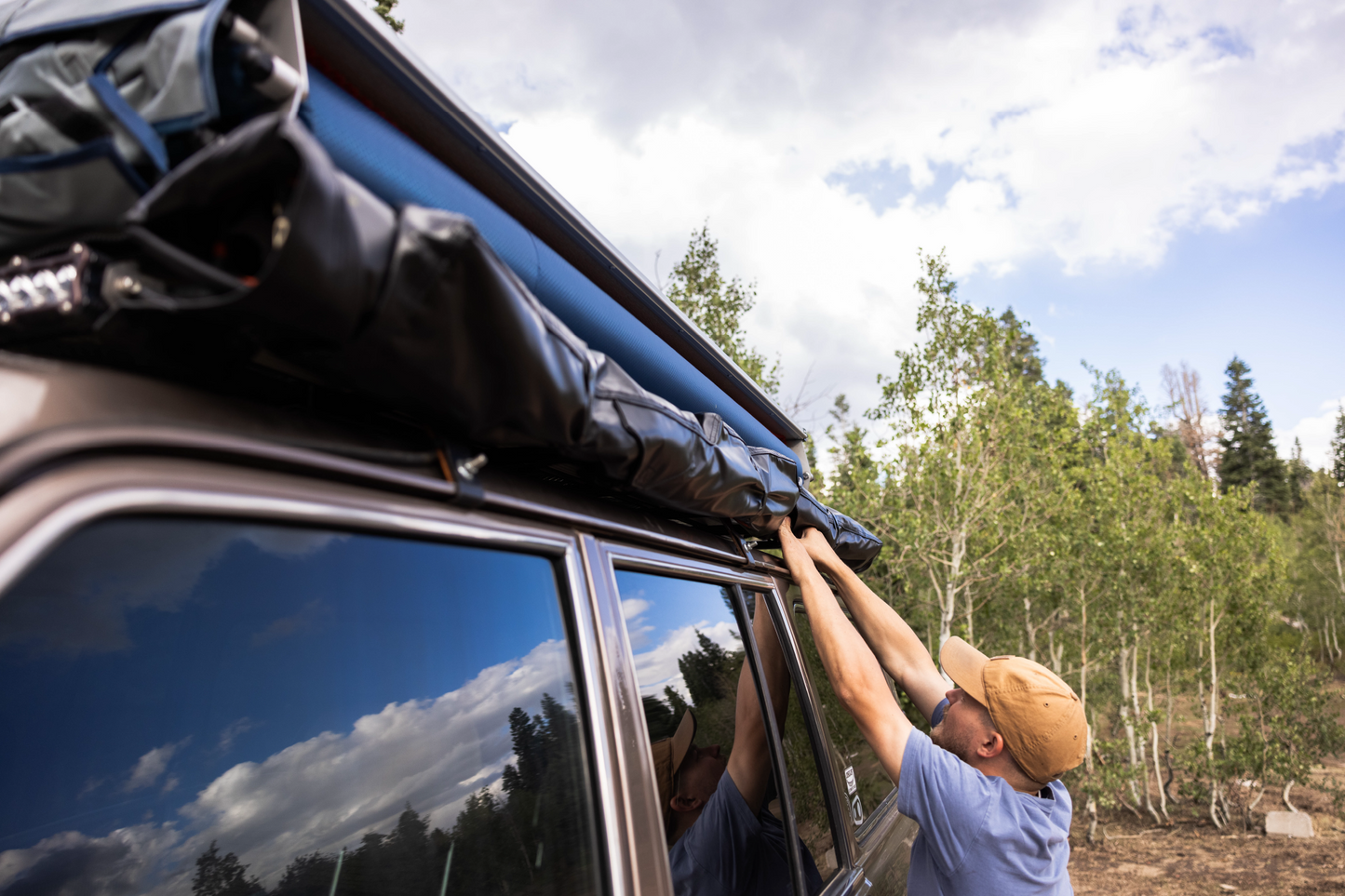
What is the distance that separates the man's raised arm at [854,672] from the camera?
2.26 metres

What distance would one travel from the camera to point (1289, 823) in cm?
1070

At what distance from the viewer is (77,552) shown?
1100mm

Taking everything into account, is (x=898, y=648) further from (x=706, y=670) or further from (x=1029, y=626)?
Answer: (x=1029, y=626)

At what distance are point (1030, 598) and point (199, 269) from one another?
13.4 m

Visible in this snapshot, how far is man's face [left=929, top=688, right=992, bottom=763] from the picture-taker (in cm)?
240

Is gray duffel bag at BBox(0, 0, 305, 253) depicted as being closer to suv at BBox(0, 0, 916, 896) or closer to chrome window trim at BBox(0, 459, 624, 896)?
suv at BBox(0, 0, 916, 896)

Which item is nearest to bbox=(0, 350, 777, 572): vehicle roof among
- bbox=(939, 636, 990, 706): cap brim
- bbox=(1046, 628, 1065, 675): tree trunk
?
bbox=(939, 636, 990, 706): cap brim

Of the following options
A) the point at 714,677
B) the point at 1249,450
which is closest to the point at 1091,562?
the point at 714,677

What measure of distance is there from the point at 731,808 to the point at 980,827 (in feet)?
2.43

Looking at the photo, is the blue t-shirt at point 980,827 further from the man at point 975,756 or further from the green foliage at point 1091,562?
the green foliage at point 1091,562

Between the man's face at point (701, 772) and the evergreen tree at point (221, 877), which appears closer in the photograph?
the evergreen tree at point (221, 877)

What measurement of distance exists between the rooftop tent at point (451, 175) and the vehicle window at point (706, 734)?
20.3 inches

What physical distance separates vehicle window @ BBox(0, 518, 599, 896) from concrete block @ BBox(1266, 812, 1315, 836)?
13.6 m

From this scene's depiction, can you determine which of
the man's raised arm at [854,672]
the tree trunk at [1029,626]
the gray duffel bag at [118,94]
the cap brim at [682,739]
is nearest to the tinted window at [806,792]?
the man's raised arm at [854,672]
